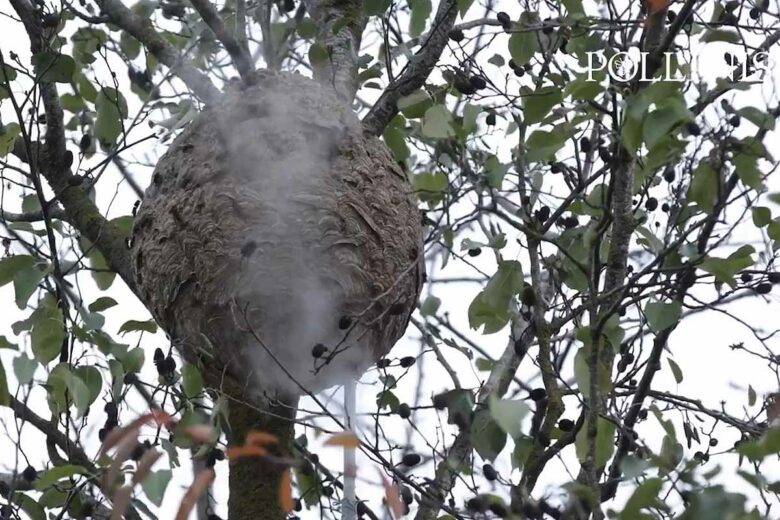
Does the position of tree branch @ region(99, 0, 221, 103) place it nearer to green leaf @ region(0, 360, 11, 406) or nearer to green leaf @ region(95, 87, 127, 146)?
green leaf @ region(95, 87, 127, 146)

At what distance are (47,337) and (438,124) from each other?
3.07 feet

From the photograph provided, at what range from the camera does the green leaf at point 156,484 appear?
7.01 feet

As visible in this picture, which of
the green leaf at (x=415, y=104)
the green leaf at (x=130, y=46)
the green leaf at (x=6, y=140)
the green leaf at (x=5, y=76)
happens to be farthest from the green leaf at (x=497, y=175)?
the green leaf at (x=130, y=46)

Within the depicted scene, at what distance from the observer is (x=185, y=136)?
3.32m

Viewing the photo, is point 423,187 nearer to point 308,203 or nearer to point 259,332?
point 308,203

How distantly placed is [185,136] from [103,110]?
0.32 meters

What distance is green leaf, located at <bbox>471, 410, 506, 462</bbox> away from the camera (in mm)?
2678

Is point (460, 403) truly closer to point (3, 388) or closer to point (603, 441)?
point (603, 441)

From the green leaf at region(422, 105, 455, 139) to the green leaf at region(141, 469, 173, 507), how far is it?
0.84 m

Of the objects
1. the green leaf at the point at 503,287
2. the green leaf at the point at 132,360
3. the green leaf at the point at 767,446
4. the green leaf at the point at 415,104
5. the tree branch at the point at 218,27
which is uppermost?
the tree branch at the point at 218,27

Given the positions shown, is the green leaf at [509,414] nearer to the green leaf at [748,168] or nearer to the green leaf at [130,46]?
the green leaf at [748,168]

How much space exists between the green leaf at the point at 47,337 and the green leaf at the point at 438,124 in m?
0.89

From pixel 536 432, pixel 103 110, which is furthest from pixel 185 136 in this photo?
pixel 536 432

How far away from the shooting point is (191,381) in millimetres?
2846
